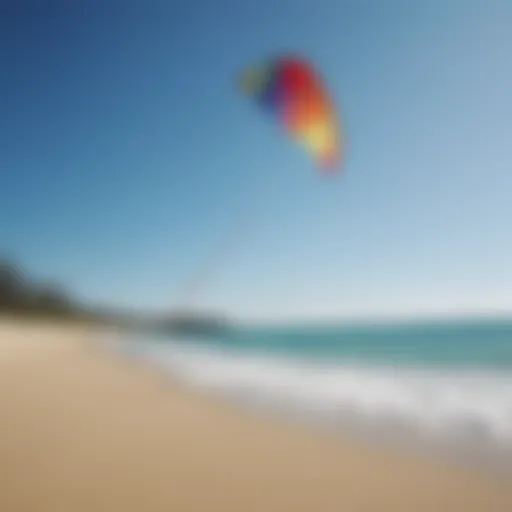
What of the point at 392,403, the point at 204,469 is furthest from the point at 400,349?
the point at 204,469

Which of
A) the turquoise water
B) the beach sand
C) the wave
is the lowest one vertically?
the beach sand

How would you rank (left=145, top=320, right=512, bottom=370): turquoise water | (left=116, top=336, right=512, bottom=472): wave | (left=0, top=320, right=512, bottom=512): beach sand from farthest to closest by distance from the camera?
(left=145, top=320, right=512, bottom=370): turquoise water → (left=116, top=336, right=512, bottom=472): wave → (left=0, top=320, right=512, bottom=512): beach sand

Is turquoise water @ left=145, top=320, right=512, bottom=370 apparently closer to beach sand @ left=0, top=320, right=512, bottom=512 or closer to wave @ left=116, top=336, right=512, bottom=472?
wave @ left=116, top=336, right=512, bottom=472

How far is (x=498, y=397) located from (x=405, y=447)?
15.2 feet

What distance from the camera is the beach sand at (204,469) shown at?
9.30 feet

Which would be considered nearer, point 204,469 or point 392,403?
point 204,469

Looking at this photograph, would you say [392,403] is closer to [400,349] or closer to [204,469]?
[204,469]

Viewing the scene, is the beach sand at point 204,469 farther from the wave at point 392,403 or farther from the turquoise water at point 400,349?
the turquoise water at point 400,349

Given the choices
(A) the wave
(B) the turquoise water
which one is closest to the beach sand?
(A) the wave

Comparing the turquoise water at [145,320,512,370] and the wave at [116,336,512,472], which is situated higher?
the turquoise water at [145,320,512,370]

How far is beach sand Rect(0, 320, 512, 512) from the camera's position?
283 centimetres

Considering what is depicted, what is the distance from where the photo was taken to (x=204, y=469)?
3441mm

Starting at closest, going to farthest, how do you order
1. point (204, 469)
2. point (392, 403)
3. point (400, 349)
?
point (204, 469)
point (392, 403)
point (400, 349)

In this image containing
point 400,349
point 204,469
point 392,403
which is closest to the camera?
point 204,469
